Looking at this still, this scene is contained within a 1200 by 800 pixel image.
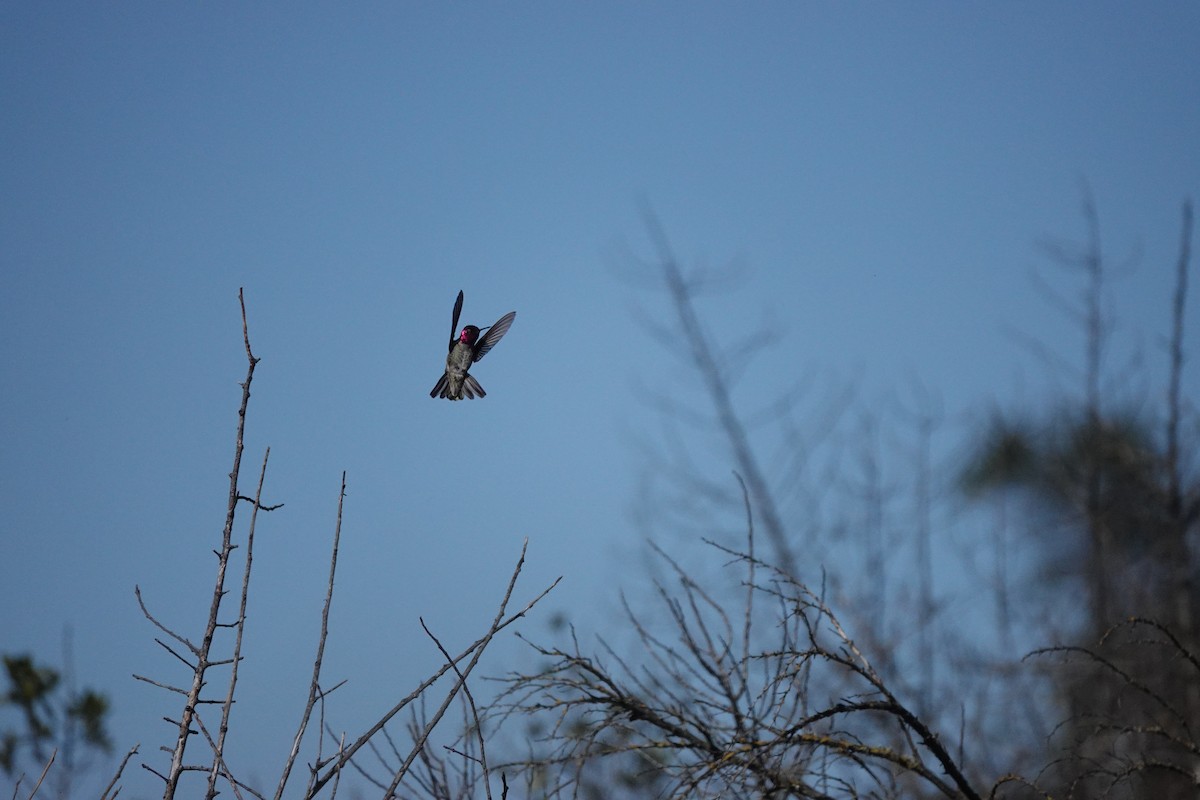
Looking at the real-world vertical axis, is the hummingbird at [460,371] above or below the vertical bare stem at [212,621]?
above

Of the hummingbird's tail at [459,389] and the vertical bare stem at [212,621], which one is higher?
the hummingbird's tail at [459,389]

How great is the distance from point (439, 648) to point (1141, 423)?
9.65 meters

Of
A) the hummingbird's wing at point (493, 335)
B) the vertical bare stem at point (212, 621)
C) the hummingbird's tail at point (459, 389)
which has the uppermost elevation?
the hummingbird's wing at point (493, 335)

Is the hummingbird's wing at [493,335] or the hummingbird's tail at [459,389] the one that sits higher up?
the hummingbird's wing at [493,335]

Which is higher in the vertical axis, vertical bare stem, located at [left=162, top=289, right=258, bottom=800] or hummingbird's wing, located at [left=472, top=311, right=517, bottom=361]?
hummingbird's wing, located at [left=472, top=311, right=517, bottom=361]

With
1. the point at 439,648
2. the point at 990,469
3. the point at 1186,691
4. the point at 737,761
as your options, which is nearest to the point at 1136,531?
the point at 990,469

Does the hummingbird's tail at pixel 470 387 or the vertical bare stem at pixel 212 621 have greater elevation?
the hummingbird's tail at pixel 470 387

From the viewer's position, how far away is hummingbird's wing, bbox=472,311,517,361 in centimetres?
373

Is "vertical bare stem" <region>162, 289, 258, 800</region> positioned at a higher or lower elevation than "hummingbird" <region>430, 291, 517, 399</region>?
lower

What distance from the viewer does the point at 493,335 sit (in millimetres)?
3809

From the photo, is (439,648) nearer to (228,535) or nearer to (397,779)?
(397,779)

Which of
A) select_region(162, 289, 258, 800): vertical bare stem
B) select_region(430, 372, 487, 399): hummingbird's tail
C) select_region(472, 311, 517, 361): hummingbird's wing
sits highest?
select_region(472, 311, 517, 361): hummingbird's wing

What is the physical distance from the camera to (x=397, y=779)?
2.50m

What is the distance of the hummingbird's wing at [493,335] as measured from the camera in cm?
373
